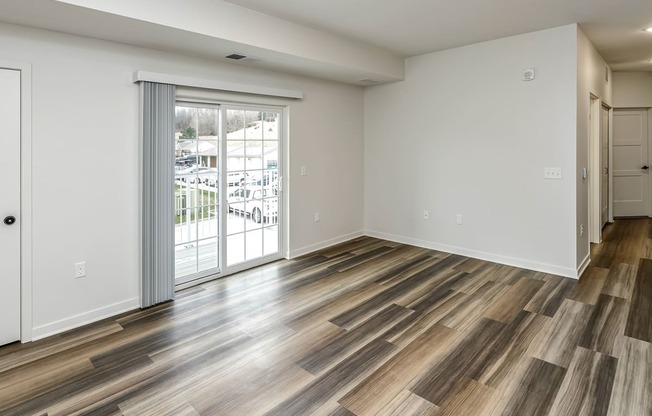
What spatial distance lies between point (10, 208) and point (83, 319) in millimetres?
1035

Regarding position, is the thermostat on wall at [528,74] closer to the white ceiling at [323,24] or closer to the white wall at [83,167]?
the white ceiling at [323,24]

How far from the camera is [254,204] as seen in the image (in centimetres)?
459

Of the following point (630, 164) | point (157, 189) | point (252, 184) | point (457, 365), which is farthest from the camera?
point (630, 164)

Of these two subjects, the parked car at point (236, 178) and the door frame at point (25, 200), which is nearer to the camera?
the door frame at point (25, 200)

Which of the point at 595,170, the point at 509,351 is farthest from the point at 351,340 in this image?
the point at 595,170

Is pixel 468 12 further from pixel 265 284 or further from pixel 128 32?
pixel 265 284

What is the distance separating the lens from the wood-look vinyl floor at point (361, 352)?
7.06 feet

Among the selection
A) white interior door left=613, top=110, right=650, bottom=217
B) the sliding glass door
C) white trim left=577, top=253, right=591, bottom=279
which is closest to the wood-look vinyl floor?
white trim left=577, top=253, right=591, bottom=279

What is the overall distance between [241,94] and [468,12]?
2.40 m

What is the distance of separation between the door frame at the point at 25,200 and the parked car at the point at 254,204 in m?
1.83

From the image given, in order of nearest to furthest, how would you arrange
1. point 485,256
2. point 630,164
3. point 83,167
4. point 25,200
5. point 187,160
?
point 25,200
point 83,167
point 187,160
point 485,256
point 630,164

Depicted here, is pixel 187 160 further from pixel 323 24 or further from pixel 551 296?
pixel 551 296

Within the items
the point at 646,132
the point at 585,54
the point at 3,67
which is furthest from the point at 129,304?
the point at 646,132

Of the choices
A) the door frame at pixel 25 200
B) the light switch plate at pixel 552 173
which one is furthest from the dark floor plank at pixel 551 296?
the door frame at pixel 25 200
